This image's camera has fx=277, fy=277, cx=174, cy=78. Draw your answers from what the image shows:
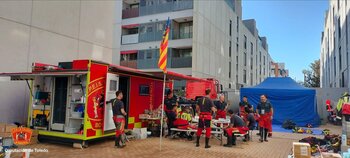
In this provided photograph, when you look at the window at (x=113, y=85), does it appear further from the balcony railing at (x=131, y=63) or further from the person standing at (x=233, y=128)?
the balcony railing at (x=131, y=63)

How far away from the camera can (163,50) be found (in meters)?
8.70

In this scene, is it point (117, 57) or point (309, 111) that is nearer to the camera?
point (309, 111)

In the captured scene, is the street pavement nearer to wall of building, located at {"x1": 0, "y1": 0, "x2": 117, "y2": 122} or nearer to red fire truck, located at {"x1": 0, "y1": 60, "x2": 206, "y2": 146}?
red fire truck, located at {"x1": 0, "y1": 60, "x2": 206, "y2": 146}

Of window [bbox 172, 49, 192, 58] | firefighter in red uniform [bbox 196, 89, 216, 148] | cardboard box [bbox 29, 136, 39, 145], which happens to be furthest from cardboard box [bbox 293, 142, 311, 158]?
window [bbox 172, 49, 192, 58]

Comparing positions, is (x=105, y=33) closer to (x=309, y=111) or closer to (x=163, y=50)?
(x=163, y=50)

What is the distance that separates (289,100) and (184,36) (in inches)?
526

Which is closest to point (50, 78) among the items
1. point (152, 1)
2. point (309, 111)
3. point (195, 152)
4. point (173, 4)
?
point (195, 152)

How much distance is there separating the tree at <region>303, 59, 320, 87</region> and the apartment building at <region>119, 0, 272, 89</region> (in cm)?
3498

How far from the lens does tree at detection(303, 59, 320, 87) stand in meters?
63.1

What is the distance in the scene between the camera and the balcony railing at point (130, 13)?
100.0 feet

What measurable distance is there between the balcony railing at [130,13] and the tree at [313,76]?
4804 cm

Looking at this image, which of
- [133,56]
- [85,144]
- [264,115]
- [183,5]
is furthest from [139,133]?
[133,56]

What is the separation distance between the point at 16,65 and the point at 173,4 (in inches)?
764

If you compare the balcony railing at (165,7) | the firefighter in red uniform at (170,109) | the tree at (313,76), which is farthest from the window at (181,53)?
the tree at (313,76)
